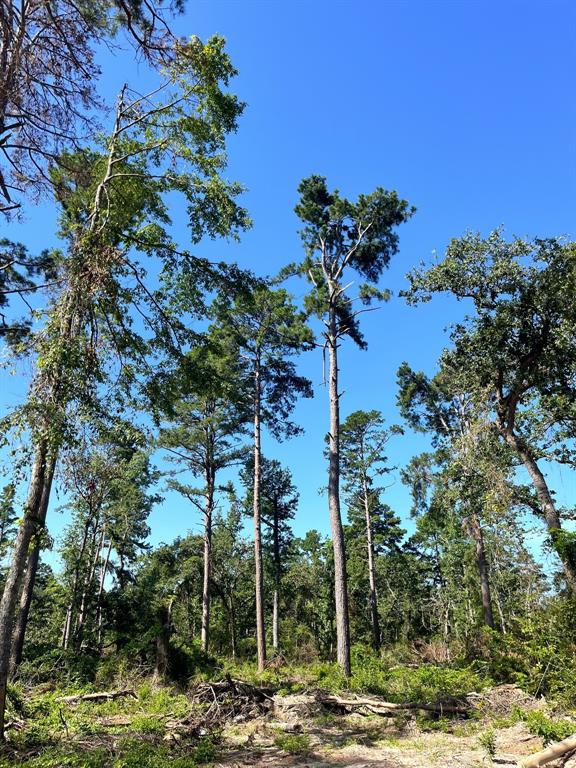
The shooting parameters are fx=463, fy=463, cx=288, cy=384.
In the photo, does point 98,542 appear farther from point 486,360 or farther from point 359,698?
point 486,360

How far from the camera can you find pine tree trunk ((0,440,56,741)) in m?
6.18

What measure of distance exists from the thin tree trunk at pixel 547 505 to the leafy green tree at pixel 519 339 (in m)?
0.03

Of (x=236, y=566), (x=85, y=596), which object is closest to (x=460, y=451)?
(x=85, y=596)

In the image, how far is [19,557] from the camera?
659 centimetres

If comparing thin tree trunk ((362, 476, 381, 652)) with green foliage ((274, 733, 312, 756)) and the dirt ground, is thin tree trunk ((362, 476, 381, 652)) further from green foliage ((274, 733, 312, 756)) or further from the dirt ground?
green foliage ((274, 733, 312, 756))

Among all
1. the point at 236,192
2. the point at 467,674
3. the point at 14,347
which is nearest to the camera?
the point at 14,347

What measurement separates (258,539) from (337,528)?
5149 mm

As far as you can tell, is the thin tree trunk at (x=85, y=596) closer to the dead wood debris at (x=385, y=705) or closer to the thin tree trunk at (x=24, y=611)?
the thin tree trunk at (x=24, y=611)

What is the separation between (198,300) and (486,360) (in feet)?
26.2

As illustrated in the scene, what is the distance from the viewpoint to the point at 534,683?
29.8 ft

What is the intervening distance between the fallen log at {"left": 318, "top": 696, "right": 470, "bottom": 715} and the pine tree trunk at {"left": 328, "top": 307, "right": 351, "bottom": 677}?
8.31 feet

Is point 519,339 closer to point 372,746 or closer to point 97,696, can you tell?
point 372,746

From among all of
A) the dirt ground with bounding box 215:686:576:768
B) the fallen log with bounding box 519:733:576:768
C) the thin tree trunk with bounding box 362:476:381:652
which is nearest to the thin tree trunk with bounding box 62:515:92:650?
the dirt ground with bounding box 215:686:576:768

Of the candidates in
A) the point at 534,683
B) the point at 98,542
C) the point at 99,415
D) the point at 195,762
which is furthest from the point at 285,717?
the point at 98,542
